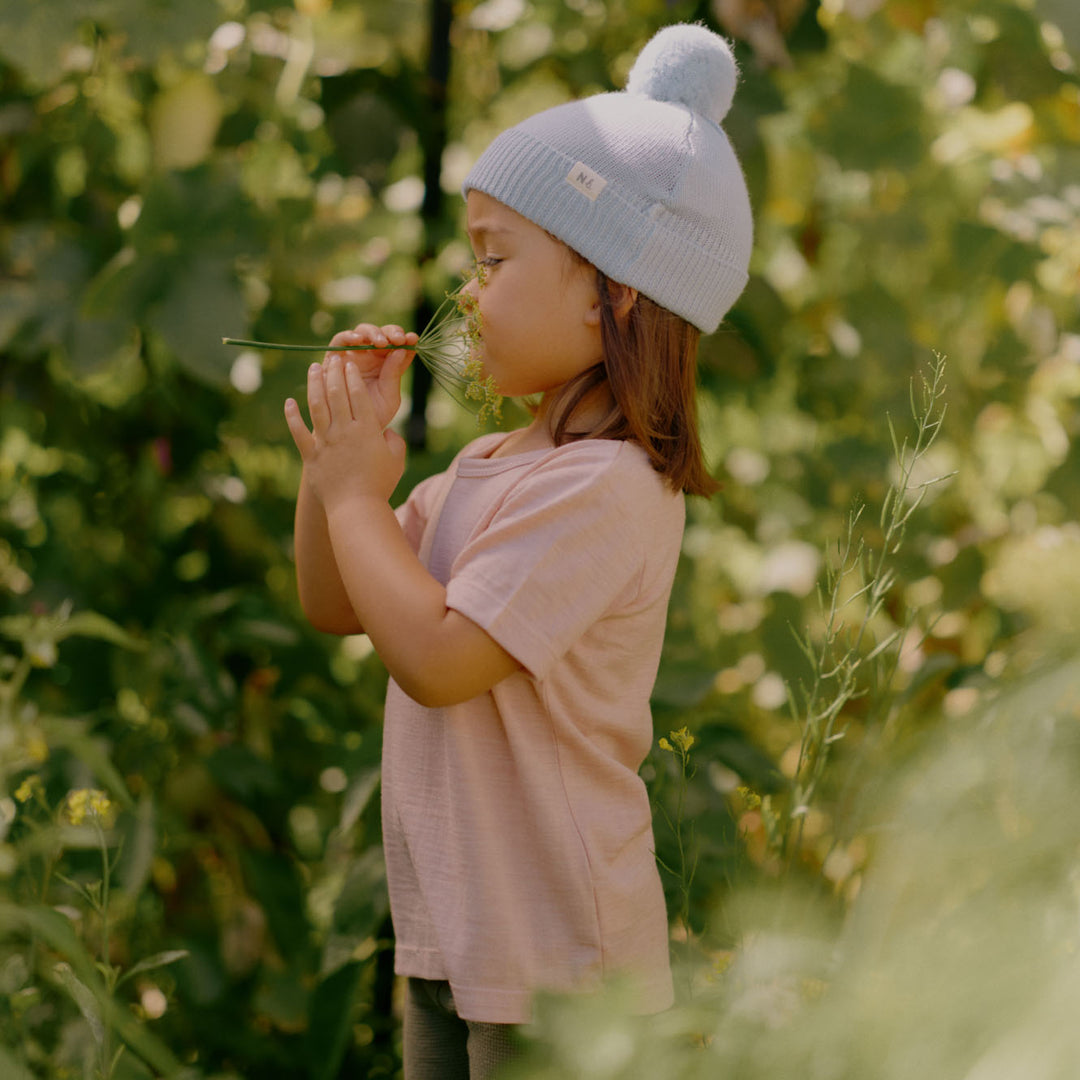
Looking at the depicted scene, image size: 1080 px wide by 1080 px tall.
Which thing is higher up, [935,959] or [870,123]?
[935,959]

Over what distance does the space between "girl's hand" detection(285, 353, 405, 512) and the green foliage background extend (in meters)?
0.27

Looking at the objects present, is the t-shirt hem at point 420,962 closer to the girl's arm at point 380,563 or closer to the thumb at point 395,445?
the girl's arm at point 380,563

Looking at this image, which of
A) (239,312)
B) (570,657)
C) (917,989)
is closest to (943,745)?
(917,989)

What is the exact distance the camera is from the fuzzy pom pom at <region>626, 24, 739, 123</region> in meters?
0.85

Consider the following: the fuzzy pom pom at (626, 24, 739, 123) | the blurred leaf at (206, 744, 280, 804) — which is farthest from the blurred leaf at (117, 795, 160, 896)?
the fuzzy pom pom at (626, 24, 739, 123)

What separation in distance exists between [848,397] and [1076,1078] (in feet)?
4.38

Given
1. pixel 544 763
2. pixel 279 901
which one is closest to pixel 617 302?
pixel 544 763

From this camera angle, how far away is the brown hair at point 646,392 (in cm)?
81

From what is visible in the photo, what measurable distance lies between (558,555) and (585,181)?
0.26 meters

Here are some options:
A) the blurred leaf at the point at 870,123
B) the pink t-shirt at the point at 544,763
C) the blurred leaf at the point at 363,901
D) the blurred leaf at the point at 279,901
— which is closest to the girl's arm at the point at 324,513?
the pink t-shirt at the point at 544,763

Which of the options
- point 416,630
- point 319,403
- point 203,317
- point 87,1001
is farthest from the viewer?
point 203,317

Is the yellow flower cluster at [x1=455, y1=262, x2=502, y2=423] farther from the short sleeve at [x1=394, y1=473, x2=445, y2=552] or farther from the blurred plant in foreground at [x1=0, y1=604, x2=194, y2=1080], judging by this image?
the blurred plant in foreground at [x1=0, y1=604, x2=194, y2=1080]

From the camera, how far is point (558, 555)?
28.8 inches

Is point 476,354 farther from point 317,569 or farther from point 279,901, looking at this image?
point 279,901
